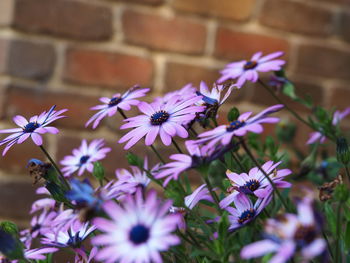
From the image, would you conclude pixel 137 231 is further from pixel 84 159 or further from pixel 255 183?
pixel 84 159

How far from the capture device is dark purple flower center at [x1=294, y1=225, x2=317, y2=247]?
23 cm

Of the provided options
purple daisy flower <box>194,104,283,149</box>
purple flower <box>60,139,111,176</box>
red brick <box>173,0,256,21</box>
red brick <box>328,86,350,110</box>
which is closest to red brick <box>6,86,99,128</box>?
red brick <box>173,0,256,21</box>

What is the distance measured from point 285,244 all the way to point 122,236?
8 centimetres

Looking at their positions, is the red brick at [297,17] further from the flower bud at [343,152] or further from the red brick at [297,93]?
the flower bud at [343,152]

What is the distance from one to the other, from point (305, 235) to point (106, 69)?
0.71m

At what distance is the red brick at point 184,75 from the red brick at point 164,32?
0.10ft

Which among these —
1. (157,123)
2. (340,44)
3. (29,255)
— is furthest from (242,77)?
(340,44)

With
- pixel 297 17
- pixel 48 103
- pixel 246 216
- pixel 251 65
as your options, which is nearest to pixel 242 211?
pixel 246 216

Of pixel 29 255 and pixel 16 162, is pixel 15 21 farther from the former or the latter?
pixel 29 255

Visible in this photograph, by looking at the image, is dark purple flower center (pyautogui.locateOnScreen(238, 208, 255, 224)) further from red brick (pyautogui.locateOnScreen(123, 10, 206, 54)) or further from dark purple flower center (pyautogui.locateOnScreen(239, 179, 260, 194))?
red brick (pyautogui.locateOnScreen(123, 10, 206, 54))

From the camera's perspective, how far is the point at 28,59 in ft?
2.81

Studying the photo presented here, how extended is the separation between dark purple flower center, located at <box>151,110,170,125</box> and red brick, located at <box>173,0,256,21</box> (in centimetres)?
58

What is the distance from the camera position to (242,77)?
501 mm

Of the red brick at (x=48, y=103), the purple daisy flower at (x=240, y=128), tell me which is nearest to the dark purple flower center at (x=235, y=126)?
the purple daisy flower at (x=240, y=128)
